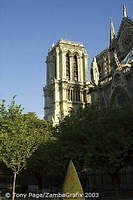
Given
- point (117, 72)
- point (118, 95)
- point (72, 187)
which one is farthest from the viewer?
point (117, 72)

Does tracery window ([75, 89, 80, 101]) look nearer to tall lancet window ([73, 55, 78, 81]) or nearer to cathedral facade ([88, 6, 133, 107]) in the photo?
tall lancet window ([73, 55, 78, 81])

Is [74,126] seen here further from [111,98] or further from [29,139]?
[111,98]

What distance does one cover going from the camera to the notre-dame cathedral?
79125mm

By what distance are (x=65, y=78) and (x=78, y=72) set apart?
6670 mm

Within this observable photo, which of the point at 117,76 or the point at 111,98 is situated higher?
the point at 117,76

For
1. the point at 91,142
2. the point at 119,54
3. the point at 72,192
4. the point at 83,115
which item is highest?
the point at 119,54

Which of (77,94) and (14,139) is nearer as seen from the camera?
(14,139)

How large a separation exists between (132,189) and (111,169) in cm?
1482

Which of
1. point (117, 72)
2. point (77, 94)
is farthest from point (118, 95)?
point (77, 94)

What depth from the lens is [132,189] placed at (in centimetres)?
4503

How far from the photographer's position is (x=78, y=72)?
10181 centimetres

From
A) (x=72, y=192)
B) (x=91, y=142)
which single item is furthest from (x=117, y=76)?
(x=72, y=192)

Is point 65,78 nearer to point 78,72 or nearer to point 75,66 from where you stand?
point 78,72

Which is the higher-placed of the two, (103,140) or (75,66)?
(75,66)
